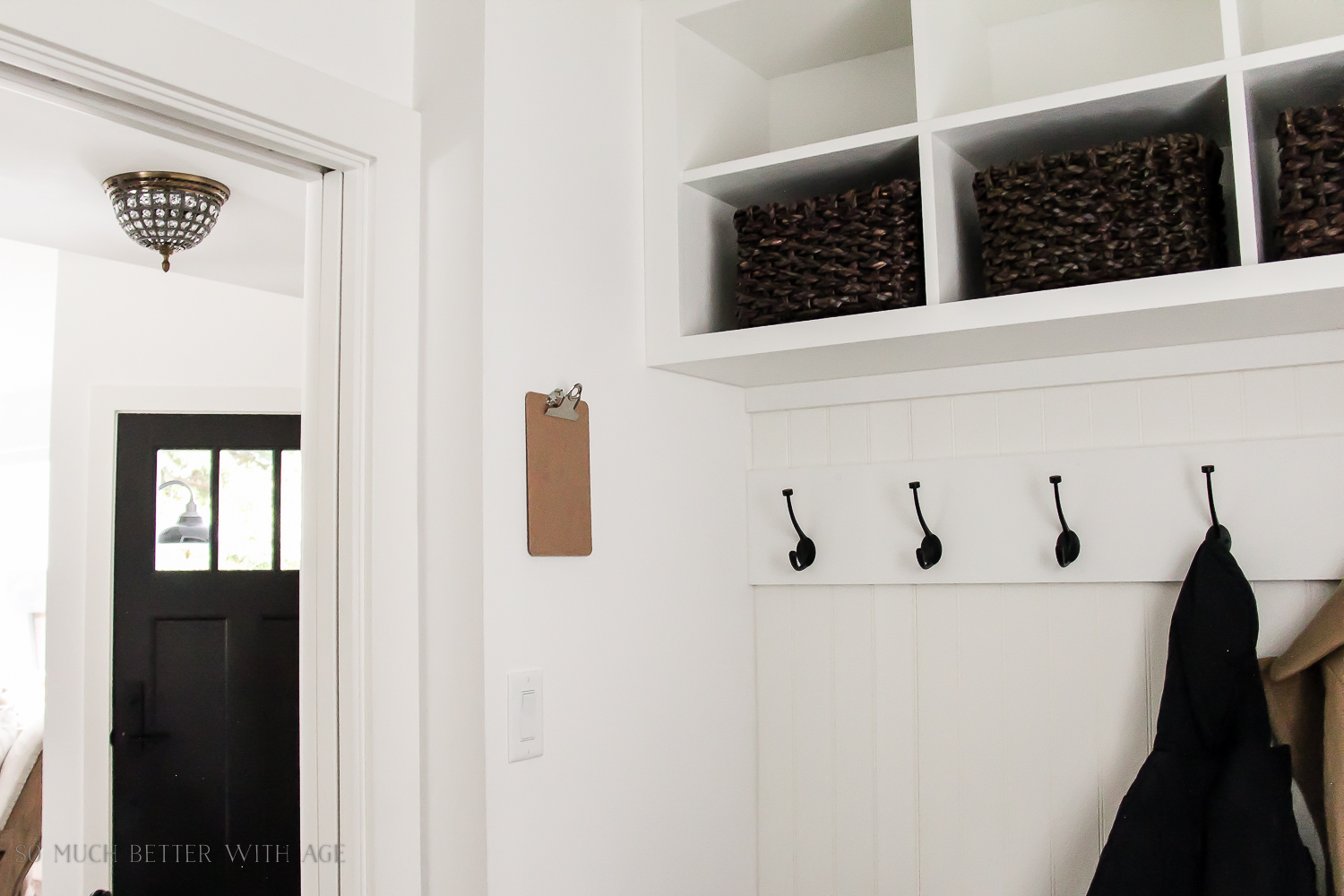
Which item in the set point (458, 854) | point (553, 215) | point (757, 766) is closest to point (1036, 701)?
point (757, 766)

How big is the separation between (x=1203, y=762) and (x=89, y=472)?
1.30 m

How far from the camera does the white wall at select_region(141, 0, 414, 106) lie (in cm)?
108

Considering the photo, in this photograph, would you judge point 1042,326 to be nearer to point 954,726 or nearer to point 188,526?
point 954,726

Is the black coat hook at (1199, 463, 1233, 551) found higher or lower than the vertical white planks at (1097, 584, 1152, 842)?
higher

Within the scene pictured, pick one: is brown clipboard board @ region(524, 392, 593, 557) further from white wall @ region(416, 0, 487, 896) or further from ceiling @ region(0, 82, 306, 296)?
ceiling @ region(0, 82, 306, 296)

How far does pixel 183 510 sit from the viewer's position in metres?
1.09

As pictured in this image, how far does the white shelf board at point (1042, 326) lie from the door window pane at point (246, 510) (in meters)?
0.56

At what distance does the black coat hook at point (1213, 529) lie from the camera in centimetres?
134

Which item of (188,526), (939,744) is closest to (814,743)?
(939,744)

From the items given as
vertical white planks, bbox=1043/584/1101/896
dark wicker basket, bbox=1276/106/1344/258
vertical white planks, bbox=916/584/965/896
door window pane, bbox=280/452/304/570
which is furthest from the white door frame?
dark wicker basket, bbox=1276/106/1344/258

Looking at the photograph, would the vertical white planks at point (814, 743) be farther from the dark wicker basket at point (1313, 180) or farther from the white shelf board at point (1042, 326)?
the dark wicker basket at point (1313, 180)

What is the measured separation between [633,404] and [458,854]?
2.03ft

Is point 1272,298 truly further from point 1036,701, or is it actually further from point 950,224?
point 1036,701

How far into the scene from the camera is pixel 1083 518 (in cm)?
146
